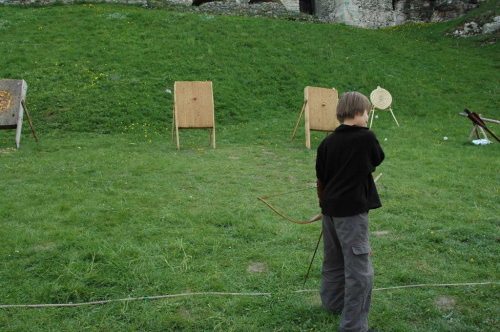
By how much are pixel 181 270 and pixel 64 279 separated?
0.87 meters

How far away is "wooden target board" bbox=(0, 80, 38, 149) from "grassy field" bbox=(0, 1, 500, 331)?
47 cm

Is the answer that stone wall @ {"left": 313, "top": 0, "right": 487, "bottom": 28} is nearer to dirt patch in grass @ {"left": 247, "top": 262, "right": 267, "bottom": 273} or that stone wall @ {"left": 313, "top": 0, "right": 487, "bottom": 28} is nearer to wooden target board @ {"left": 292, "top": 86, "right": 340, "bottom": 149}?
wooden target board @ {"left": 292, "top": 86, "right": 340, "bottom": 149}

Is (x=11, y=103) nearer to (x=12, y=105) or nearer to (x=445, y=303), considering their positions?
→ (x=12, y=105)

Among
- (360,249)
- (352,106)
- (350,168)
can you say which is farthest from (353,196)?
(352,106)

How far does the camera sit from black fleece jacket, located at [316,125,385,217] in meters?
2.71

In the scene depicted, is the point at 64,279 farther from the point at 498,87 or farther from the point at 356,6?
the point at 356,6

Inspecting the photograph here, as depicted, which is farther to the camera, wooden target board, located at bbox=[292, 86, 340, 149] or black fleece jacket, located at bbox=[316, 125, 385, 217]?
wooden target board, located at bbox=[292, 86, 340, 149]

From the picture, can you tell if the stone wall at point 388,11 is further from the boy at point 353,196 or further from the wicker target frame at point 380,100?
the boy at point 353,196

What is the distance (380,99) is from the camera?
12.5m

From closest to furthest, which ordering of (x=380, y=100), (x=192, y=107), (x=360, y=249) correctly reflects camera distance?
(x=360, y=249)
(x=192, y=107)
(x=380, y=100)

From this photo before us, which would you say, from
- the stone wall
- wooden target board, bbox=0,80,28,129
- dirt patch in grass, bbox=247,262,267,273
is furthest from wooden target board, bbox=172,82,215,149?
the stone wall

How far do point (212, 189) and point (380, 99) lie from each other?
26.3 ft

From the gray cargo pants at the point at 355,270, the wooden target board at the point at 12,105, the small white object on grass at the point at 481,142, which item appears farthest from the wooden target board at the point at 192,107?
the gray cargo pants at the point at 355,270

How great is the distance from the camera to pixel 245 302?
10.4 feet
